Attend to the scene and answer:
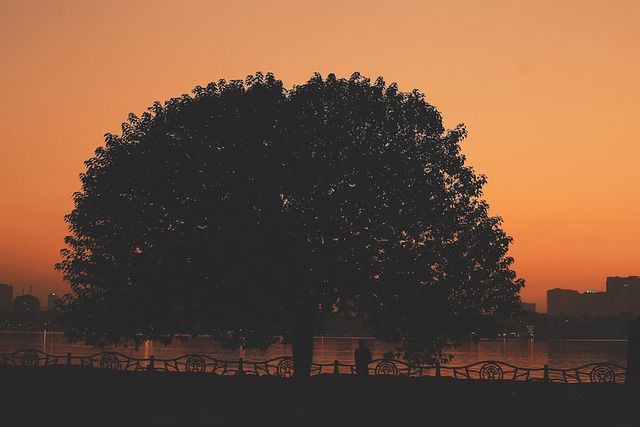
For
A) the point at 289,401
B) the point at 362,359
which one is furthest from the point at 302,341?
the point at 289,401

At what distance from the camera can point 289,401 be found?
26.9 meters

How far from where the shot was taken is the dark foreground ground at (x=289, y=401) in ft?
71.2

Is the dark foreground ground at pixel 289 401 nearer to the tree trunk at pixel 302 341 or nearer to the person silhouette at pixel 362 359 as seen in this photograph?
the person silhouette at pixel 362 359

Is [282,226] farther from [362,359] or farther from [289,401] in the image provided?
[289,401]

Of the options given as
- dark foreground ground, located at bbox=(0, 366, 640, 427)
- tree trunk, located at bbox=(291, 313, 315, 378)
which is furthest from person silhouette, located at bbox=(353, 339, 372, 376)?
tree trunk, located at bbox=(291, 313, 315, 378)

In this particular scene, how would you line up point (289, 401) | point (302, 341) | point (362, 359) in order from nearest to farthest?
point (289, 401)
point (362, 359)
point (302, 341)

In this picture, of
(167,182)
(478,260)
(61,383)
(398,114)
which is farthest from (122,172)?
(478,260)

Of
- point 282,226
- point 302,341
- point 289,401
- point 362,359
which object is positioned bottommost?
point 289,401

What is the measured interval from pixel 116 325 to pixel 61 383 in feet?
11.5

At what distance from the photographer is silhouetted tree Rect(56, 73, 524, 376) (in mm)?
35531

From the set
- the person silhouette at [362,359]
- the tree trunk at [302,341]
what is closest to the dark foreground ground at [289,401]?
the person silhouette at [362,359]

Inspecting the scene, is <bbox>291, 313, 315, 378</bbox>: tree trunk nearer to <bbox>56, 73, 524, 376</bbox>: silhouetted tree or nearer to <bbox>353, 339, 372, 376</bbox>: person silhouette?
<bbox>56, 73, 524, 376</bbox>: silhouetted tree

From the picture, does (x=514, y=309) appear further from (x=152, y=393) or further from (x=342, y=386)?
(x=152, y=393)

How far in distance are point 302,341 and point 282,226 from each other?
19.4 ft
